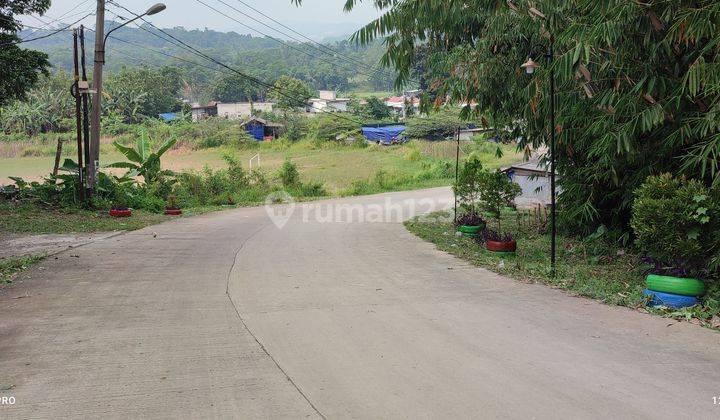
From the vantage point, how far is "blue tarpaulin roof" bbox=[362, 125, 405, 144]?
57.2m

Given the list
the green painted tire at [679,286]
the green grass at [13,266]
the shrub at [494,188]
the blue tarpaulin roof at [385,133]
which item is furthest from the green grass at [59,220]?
the blue tarpaulin roof at [385,133]

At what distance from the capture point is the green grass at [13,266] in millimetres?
8789

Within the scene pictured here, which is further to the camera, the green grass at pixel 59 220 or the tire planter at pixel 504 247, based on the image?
the green grass at pixel 59 220

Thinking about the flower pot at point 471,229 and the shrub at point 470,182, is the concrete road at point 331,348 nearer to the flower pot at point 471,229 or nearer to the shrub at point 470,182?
the flower pot at point 471,229

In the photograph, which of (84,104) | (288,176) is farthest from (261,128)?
(84,104)

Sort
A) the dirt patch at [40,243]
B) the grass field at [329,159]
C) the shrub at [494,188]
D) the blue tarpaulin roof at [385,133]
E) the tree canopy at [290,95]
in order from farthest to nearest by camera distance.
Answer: the tree canopy at [290,95] → the blue tarpaulin roof at [385,133] → the grass field at [329,159] → the shrub at [494,188] → the dirt patch at [40,243]

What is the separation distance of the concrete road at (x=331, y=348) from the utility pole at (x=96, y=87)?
9.07 m

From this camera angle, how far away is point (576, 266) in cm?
1024

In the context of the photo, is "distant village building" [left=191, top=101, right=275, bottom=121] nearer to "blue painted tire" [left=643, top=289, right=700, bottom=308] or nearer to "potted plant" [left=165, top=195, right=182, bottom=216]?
"potted plant" [left=165, top=195, right=182, bottom=216]

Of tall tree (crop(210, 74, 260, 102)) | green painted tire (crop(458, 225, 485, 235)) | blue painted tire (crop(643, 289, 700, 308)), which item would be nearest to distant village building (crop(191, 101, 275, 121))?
tall tree (crop(210, 74, 260, 102))

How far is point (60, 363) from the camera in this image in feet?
16.8

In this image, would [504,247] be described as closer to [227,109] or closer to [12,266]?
[12,266]

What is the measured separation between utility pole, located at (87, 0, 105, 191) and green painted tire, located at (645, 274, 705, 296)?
16.1 metres

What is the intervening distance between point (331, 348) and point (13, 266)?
21.7 ft
